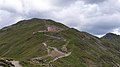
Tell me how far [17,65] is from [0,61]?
1663 centimetres

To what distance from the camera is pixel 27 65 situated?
171500 millimetres

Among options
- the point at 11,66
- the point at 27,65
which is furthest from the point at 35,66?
the point at 11,66

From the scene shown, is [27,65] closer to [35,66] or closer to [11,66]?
[35,66]

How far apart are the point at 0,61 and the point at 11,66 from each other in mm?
6449

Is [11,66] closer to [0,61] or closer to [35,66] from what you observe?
[0,61]

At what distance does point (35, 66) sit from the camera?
172625mm

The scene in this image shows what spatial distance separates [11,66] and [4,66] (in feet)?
27.7

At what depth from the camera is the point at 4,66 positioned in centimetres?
14225

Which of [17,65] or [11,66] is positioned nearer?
[11,66]

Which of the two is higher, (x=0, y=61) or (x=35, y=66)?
(x=0, y=61)

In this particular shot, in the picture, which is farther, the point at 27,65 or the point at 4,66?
the point at 27,65

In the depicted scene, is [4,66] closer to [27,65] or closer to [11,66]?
[11,66]

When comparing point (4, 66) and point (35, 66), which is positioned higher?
point (4, 66)

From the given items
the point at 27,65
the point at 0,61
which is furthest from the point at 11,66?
the point at 27,65
